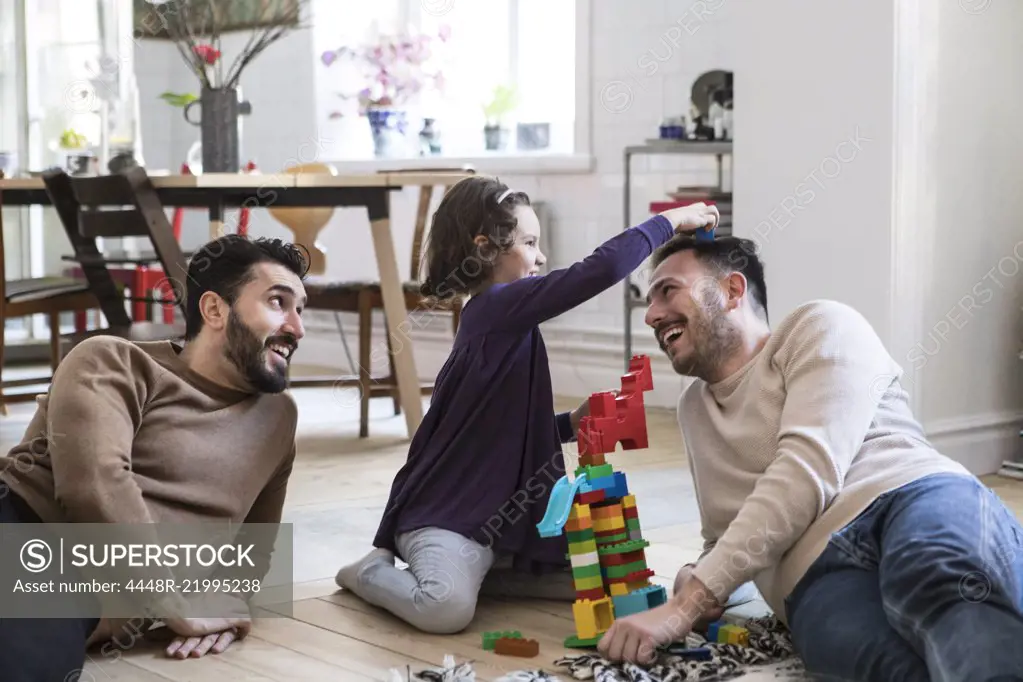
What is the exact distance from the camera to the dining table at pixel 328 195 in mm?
3943

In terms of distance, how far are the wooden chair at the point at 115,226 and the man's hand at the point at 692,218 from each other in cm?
166

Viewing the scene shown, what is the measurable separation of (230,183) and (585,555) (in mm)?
2012

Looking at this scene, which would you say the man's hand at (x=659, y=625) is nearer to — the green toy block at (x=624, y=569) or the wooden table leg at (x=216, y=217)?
the green toy block at (x=624, y=569)

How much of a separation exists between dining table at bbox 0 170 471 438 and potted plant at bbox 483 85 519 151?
5.72 ft

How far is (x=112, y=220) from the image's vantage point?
398 cm

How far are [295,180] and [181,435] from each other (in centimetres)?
177

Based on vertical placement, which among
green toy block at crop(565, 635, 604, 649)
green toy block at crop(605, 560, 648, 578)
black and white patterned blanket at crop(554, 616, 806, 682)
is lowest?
green toy block at crop(565, 635, 604, 649)

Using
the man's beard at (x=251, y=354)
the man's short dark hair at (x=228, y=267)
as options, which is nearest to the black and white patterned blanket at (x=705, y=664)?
the man's beard at (x=251, y=354)

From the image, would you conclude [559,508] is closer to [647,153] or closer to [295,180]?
[295,180]

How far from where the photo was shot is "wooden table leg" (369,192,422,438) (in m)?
4.29

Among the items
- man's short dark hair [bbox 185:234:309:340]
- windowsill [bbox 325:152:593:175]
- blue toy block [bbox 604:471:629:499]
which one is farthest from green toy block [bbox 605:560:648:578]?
windowsill [bbox 325:152:593:175]

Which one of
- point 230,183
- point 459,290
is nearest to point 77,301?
point 230,183

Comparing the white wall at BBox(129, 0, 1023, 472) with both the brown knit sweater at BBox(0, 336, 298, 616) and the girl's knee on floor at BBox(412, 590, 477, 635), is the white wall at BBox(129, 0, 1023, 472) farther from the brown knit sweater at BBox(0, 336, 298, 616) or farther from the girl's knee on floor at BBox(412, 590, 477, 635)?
the brown knit sweater at BBox(0, 336, 298, 616)

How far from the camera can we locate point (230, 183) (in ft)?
12.8
